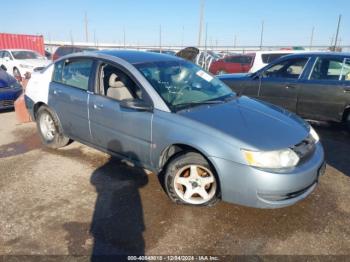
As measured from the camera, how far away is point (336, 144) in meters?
5.25

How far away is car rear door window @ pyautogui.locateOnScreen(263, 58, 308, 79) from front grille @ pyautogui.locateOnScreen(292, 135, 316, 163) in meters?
3.18

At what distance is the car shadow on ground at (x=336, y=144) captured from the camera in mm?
4426

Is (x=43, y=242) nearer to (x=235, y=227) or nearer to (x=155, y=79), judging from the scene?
(x=235, y=227)

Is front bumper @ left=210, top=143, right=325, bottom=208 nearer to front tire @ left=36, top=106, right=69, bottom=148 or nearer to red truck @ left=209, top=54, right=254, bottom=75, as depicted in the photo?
front tire @ left=36, top=106, right=69, bottom=148

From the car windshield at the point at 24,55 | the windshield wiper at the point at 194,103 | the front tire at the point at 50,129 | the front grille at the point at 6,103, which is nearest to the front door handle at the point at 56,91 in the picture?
the front tire at the point at 50,129

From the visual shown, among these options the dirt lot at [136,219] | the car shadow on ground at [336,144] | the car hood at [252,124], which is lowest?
the dirt lot at [136,219]

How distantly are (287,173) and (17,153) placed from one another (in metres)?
3.99

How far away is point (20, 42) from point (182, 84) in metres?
22.3

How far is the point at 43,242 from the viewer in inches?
107

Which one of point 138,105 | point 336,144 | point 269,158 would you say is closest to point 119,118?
point 138,105

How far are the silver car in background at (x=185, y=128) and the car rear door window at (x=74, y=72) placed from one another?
0.05 feet

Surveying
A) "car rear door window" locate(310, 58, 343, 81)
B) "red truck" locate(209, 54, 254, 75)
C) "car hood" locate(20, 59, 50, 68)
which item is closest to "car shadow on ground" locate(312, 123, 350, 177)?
"car rear door window" locate(310, 58, 343, 81)

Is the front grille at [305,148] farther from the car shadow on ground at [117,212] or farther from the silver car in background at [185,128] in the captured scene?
the car shadow on ground at [117,212]

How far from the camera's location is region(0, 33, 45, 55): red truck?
21434mm
